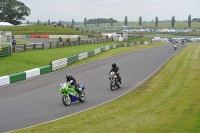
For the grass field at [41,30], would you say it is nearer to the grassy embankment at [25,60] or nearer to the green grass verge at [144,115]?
the grassy embankment at [25,60]

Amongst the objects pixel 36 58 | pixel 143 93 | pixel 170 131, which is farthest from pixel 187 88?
pixel 36 58

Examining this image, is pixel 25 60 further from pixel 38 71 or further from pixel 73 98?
pixel 73 98

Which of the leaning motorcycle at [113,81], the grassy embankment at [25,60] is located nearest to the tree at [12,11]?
the grassy embankment at [25,60]

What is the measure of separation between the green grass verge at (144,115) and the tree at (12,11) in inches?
4023

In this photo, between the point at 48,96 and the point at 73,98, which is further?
the point at 48,96

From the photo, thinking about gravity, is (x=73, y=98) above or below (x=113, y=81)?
below

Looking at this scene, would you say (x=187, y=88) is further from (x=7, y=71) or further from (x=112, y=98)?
(x=7, y=71)

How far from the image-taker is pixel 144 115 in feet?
46.8

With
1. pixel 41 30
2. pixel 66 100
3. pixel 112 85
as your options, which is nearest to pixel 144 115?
pixel 66 100

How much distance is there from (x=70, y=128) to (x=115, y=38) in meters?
69.7

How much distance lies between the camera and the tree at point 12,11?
117 metres

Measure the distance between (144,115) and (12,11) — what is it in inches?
4327

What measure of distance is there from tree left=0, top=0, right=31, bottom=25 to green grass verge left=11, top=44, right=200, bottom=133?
335 ft

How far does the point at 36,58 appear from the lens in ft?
127
